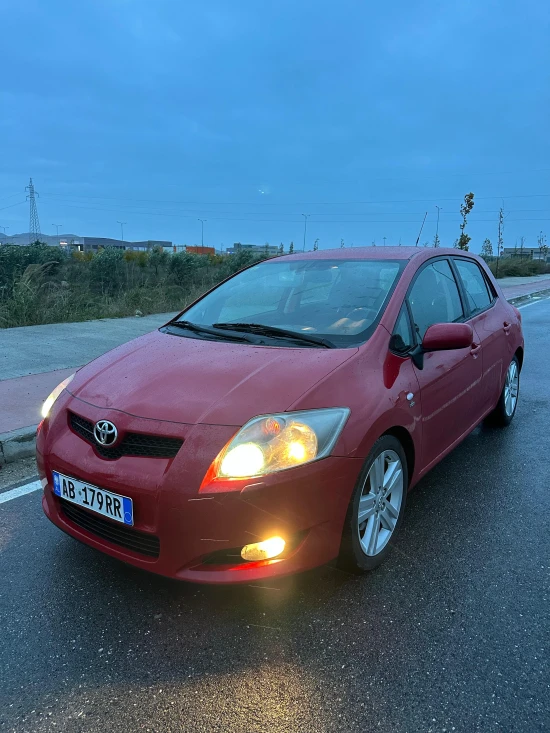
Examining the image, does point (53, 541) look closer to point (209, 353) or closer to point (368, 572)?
point (209, 353)

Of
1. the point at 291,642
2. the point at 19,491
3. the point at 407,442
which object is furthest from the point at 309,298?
the point at 19,491

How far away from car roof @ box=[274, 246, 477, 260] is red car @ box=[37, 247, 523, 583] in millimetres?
66

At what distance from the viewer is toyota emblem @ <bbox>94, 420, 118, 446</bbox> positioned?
94.2 inches

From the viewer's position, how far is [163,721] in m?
1.88

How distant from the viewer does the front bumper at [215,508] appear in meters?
2.16

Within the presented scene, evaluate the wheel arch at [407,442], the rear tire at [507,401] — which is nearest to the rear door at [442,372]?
the wheel arch at [407,442]

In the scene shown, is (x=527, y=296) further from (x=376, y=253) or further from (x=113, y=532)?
(x=113, y=532)

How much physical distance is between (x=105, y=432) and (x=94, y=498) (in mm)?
293

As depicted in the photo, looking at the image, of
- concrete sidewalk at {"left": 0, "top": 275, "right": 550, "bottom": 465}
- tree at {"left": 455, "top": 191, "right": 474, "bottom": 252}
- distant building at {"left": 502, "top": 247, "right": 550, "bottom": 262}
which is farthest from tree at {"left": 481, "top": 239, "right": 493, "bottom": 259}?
concrete sidewalk at {"left": 0, "top": 275, "right": 550, "bottom": 465}

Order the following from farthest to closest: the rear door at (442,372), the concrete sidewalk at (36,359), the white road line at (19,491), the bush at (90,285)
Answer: the bush at (90,285)
the concrete sidewalk at (36,359)
the white road line at (19,491)
the rear door at (442,372)

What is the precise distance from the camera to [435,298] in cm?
371

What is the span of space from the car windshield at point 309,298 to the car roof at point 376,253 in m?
0.08

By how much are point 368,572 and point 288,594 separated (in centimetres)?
42

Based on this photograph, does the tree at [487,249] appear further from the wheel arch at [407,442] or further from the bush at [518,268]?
the wheel arch at [407,442]
